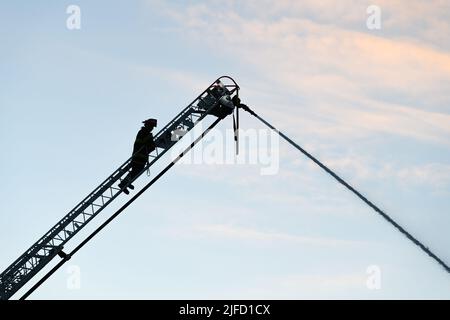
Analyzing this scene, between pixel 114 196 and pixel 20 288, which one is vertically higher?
pixel 114 196

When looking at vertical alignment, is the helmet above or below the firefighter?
above

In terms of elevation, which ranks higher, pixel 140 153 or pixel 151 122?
pixel 151 122

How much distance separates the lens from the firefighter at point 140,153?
66250 millimetres

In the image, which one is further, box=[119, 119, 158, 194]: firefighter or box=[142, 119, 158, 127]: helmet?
box=[119, 119, 158, 194]: firefighter

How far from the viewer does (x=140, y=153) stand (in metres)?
66.5

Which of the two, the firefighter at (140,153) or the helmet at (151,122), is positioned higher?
the helmet at (151,122)

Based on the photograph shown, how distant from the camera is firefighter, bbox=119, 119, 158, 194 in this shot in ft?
217

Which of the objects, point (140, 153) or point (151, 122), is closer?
point (151, 122)

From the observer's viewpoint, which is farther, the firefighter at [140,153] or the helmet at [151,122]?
the firefighter at [140,153]

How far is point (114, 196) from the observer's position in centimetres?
6669
